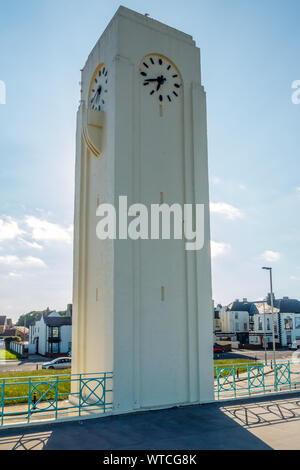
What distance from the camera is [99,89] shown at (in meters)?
17.1

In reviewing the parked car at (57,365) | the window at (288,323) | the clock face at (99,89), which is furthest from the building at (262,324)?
the clock face at (99,89)

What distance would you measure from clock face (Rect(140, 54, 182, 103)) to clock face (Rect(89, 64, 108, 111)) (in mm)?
1798

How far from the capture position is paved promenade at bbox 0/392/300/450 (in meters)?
9.79

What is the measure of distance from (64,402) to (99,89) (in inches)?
574

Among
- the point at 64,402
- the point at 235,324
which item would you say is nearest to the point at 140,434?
the point at 64,402

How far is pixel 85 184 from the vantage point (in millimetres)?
18188

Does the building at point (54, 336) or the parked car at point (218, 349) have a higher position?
the building at point (54, 336)

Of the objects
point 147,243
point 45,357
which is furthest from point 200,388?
point 45,357

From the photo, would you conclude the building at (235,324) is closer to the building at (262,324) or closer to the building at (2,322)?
the building at (262,324)

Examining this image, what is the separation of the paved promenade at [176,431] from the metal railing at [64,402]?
1.83 feet

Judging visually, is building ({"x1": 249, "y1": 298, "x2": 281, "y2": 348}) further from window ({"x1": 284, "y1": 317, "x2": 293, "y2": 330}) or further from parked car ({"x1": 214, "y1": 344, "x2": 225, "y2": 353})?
parked car ({"x1": 214, "y1": 344, "x2": 225, "y2": 353})

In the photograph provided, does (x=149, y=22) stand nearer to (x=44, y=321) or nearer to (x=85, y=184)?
(x=85, y=184)

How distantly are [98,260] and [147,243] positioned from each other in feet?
8.07

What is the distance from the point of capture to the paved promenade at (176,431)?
9.79 m
